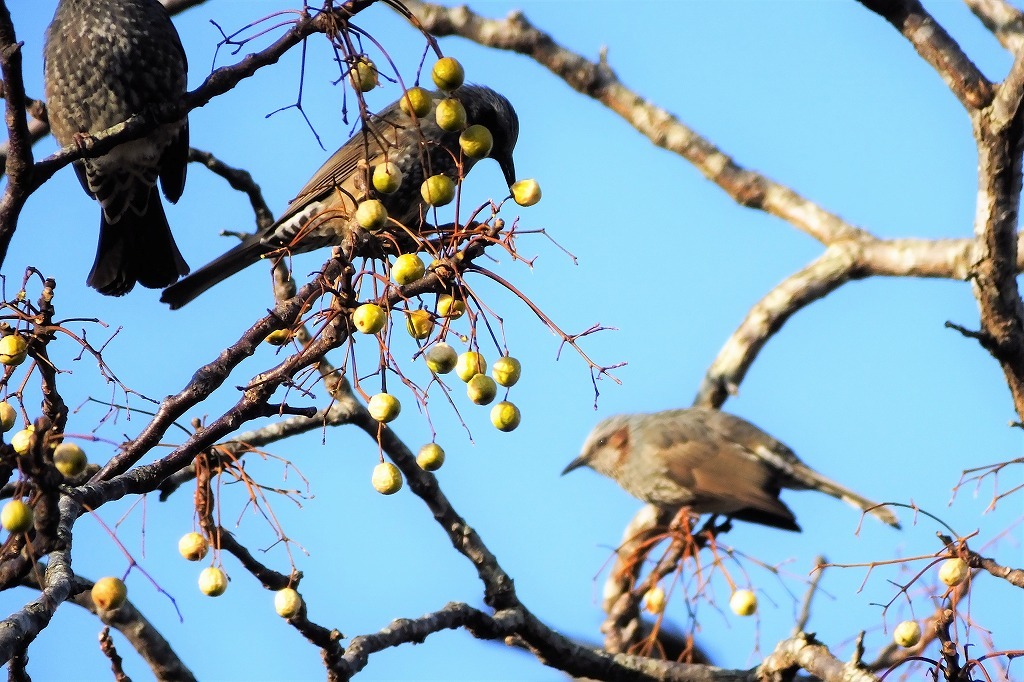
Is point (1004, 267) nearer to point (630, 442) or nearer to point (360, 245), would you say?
point (360, 245)

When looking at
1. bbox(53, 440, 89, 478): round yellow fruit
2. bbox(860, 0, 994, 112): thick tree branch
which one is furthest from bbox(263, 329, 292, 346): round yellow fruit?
bbox(860, 0, 994, 112): thick tree branch

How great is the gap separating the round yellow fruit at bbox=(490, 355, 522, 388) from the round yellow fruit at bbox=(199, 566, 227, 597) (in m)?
0.85

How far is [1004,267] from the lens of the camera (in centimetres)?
399

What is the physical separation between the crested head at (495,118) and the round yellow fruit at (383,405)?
3069mm

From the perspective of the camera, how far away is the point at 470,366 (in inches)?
111

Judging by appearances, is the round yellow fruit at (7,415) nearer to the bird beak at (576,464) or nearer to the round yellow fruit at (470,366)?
the round yellow fruit at (470,366)

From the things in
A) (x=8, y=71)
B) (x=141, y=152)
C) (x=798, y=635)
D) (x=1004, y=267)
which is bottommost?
(x=798, y=635)

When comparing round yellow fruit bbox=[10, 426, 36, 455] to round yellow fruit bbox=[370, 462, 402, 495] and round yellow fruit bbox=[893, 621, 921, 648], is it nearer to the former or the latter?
round yellow fruit bbox=[370, 462, 402, 495]

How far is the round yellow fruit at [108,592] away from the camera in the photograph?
2.08 m

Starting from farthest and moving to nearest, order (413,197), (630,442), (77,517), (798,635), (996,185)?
(630,442)
(413,197)
(996,185)
(798,635)
(77,517)

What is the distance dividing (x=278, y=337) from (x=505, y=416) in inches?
26.4

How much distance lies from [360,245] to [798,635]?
6.13 feet

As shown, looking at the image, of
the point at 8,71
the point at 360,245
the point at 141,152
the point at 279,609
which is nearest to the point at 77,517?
the point at 279,609

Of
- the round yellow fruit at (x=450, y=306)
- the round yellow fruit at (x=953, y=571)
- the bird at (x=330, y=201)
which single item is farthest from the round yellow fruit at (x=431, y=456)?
the bird at (x=330, y=201)
